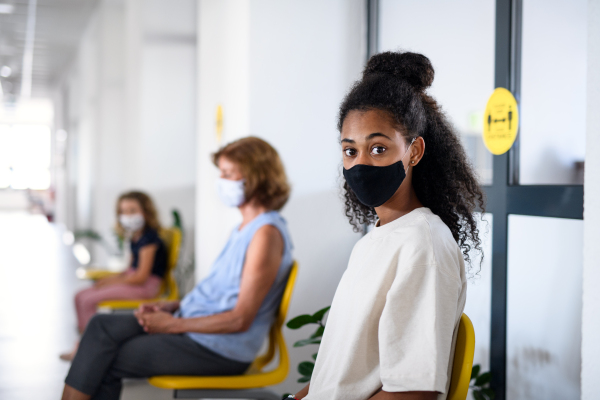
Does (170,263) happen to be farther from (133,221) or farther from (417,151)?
(417,151)

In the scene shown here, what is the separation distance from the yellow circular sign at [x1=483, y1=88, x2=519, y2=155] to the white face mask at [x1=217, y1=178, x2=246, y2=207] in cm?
93

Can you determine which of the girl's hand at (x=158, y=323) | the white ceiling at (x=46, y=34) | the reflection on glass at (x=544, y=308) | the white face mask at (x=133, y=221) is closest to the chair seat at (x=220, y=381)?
the girl's hand at (x=158, y=323)

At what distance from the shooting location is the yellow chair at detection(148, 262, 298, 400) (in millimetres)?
1875

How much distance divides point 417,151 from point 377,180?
0.36 ft

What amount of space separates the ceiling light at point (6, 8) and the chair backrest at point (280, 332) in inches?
232

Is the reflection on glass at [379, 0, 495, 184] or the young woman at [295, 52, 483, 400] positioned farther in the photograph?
the reflection on glass at [379, 0, 495, 184]

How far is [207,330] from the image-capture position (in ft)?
6.29

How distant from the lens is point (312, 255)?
2.55 metres

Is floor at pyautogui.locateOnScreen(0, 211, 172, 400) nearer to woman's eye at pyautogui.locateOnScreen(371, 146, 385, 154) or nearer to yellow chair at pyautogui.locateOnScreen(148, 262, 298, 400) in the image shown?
yellow chair at pyautogui.locateOnScreen(148, 262, 298, 400)

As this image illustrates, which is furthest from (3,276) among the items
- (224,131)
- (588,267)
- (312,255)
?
(588,267)

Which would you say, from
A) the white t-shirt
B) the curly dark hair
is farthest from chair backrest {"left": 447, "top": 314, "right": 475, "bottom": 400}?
the curly dark hair

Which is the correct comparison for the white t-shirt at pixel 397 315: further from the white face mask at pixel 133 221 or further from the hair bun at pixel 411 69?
the white face mask at pixel 133 221

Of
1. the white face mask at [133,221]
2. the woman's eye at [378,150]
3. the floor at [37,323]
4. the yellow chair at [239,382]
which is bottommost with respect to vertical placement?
the floor at [37,323]

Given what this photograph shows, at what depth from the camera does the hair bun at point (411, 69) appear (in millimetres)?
1132
